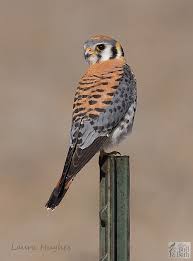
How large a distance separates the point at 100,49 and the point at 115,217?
A: 9.64ft

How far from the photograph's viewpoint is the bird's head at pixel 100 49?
31.6ft

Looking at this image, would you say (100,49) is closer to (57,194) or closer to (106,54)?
(106,54)

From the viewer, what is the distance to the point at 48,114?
56.1 feet

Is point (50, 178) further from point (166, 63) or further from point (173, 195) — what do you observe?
point (166, 63)

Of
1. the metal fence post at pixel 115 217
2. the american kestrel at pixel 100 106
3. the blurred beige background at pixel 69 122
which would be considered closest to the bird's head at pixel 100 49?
the american kestrel at pixel 100 106

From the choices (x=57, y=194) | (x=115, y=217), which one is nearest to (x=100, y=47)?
(x=57, y=194)

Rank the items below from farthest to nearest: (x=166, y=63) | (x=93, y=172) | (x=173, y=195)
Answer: (x=166, y=63), (x=93, y=172), (x=173, y=195)

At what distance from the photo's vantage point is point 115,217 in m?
6.95

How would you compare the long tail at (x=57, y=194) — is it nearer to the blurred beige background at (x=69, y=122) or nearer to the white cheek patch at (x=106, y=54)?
the white cheek patch at (x=106, y=54)

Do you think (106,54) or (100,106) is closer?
(100,106)

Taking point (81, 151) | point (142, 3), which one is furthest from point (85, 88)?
point (142, 3)

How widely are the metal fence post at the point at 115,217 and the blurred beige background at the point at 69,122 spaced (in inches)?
210

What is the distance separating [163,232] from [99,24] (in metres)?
8.64

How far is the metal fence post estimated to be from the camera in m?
6.91
